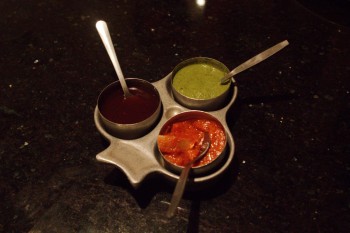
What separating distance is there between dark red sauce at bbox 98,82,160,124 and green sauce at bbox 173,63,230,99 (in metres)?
0.11

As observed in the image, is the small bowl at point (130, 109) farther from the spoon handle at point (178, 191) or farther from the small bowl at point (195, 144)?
the spoon handle at point (178, 191)

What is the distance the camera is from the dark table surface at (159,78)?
1111 millimetres

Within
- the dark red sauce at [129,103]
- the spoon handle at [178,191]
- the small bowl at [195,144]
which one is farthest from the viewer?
the dark red sauce at [129,103]

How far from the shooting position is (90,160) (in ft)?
4.07

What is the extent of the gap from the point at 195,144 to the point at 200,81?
11.9 inches

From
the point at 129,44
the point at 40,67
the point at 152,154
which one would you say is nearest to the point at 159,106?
the point at 152,154

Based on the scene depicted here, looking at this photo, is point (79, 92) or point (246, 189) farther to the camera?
point (79, 92)

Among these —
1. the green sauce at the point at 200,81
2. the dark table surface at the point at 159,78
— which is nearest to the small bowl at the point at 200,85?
the green sauce at the point at 200,81

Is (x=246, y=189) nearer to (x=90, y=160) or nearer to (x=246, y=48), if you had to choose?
(x=90, y=160)

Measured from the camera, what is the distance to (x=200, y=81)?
131 centimetres

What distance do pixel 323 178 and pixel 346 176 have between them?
8cm

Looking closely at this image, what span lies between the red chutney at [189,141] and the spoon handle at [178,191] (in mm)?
44

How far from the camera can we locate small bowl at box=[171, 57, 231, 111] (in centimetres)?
122

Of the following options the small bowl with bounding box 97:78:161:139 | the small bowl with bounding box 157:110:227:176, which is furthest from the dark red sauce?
the small bowl with bounding box 157:110:227:176
